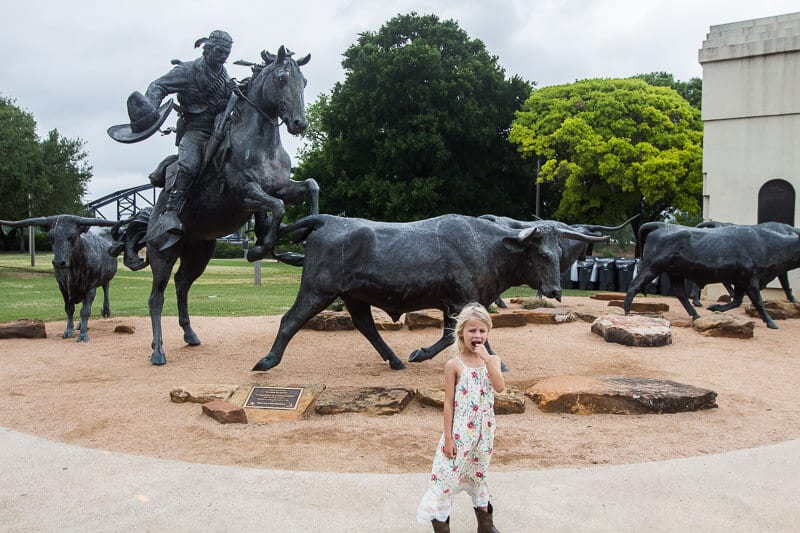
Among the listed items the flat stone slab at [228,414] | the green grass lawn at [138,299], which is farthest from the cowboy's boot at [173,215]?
the green grass lawn at [138,299]

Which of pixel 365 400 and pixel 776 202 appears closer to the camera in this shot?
pixel 365 400

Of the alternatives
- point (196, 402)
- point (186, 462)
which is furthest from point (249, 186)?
point (186, 462)

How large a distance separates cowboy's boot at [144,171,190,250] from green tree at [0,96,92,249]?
24896 millimetres

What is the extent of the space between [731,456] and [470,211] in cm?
2452

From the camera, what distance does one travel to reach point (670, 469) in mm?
4129

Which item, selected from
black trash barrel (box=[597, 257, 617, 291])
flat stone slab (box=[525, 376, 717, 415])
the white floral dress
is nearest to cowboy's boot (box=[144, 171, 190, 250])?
flat stone slab (box=[525, 376, 717, 415])

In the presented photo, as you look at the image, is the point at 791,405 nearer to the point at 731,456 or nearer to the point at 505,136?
the point at 731,456

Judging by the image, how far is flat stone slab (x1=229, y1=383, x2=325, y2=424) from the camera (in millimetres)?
5305

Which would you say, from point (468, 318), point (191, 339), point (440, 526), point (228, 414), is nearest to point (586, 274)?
point (191, 339)

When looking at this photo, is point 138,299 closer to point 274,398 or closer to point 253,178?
point 253,178

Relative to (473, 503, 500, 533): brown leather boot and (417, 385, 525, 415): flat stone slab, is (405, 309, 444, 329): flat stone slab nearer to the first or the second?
(417, 385, 525, 415): flat stone slab

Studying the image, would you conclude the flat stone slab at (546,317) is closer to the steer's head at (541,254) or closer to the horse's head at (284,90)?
the steer's head at (541,254)

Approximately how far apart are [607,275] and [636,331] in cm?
1541

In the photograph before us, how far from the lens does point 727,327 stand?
9836 mm
